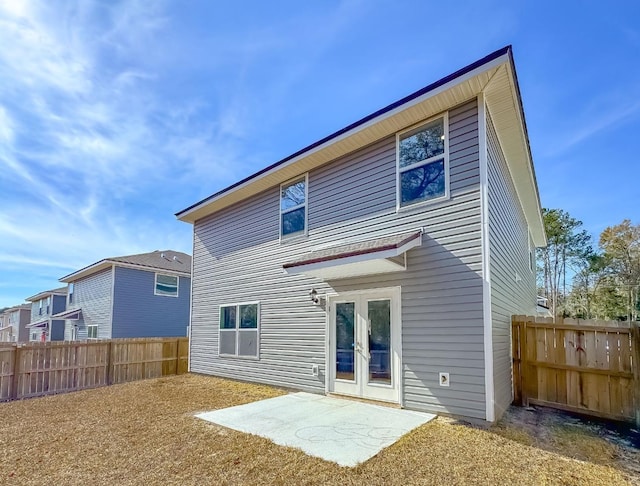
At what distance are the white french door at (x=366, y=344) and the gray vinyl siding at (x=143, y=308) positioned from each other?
48.1ft

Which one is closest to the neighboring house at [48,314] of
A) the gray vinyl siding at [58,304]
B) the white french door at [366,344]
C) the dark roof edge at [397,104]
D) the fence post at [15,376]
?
the gray vinyl siding at [58,304]

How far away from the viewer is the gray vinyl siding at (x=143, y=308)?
1842cm

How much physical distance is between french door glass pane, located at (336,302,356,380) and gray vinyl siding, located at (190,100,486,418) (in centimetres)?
37

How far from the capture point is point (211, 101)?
1173cm

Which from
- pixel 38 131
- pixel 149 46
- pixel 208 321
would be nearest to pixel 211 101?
pixel 149 46

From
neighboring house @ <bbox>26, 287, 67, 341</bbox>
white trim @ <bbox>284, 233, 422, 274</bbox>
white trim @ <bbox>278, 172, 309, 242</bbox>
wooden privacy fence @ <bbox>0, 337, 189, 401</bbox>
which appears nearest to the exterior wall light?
white trim @ <bbox>284, 233, 422, 274</bbox>

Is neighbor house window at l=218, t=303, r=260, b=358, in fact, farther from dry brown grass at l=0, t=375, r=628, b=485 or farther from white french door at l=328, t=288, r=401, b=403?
dry brown grass at l=0, t=375, r=628, b=485

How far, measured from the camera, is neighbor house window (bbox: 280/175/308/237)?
8.80 m

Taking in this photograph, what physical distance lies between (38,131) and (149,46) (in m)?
6.48

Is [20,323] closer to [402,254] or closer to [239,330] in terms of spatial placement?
[239,330]

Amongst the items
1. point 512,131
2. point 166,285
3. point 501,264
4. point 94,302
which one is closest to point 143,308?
point 166,285

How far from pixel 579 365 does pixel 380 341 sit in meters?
3.35

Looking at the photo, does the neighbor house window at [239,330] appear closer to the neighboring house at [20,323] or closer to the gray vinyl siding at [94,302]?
the gray vinyl siding at [94,302]

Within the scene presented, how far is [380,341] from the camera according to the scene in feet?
22.6
